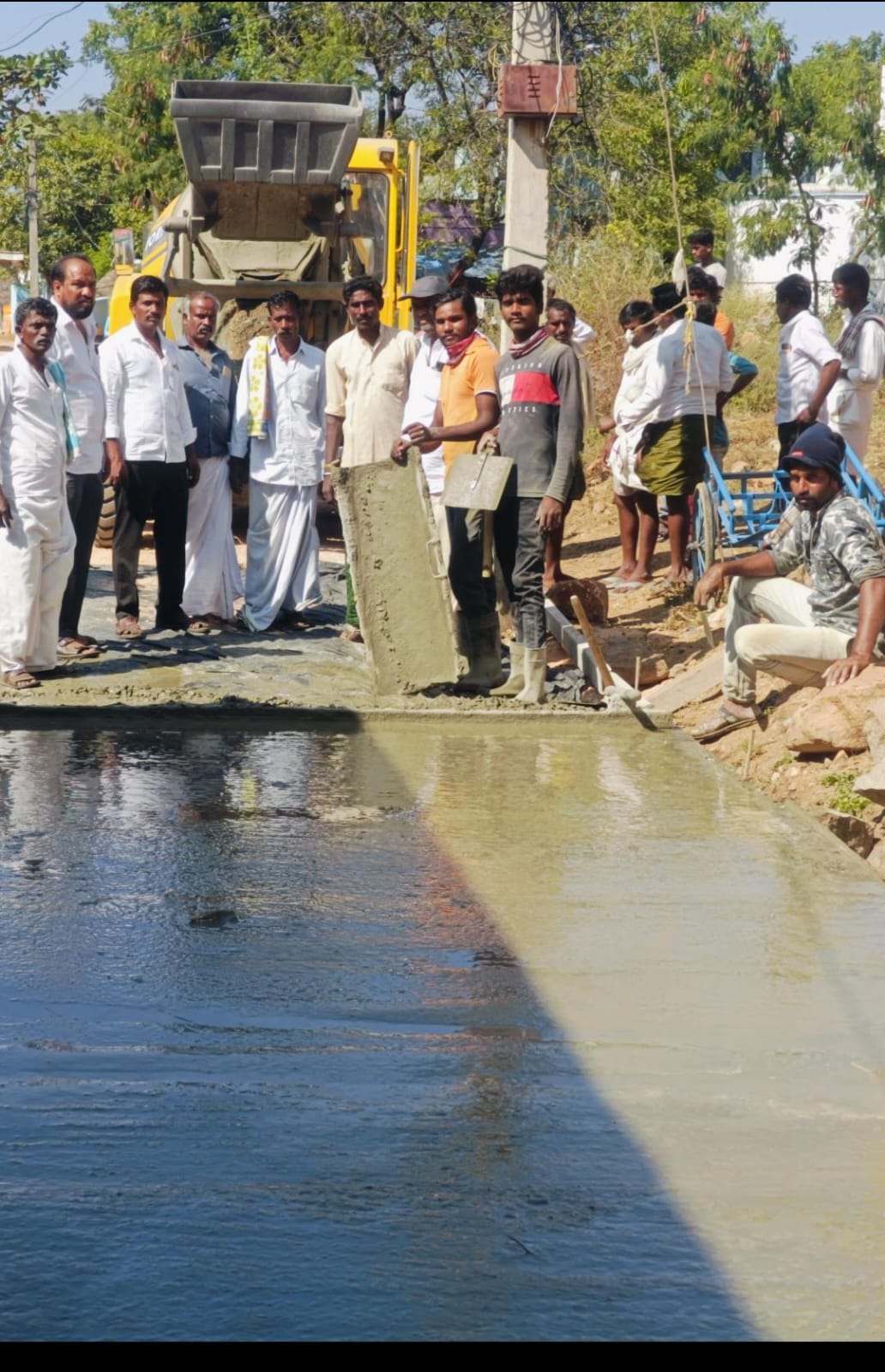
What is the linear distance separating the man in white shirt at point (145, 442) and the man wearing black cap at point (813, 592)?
2.88 metres

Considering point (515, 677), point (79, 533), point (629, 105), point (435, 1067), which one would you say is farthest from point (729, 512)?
point (629, 105)

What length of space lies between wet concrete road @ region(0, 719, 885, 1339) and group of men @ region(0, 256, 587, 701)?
1.95 meters

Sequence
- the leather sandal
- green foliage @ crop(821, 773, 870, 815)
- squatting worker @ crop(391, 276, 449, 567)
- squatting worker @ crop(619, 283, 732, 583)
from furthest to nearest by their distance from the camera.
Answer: squatting worker @ crop(619, 283, 732, 583) < squatting worker @ crop(391, 276, 449, 567) < the leather sandal < green foliage @ crop(821, 773, 870, 815)

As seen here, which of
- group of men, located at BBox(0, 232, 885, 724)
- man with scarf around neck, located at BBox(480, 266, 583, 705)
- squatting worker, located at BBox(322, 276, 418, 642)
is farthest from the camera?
squatting worker, located at BBox(322, 276, 418, 642)

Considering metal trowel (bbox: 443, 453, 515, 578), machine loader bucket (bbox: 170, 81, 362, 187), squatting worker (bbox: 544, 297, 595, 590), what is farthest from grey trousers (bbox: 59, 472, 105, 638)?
machine loader bucket (bbox: 170, 81, 362, 187)

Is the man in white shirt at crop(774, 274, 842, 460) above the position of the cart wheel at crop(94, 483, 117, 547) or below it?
above

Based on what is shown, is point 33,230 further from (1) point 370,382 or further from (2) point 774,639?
(2) point 774,639

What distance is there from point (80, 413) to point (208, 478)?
3.68 feet

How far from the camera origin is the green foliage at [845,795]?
20.2 ft

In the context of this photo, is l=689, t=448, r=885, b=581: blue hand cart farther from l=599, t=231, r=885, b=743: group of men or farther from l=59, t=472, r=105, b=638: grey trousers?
l=59, t=472, r=105, b=638: grey trousers

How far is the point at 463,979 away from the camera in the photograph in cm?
400

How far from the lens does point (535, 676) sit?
7.44m

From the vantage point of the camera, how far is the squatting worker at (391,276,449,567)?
8.26 metres
